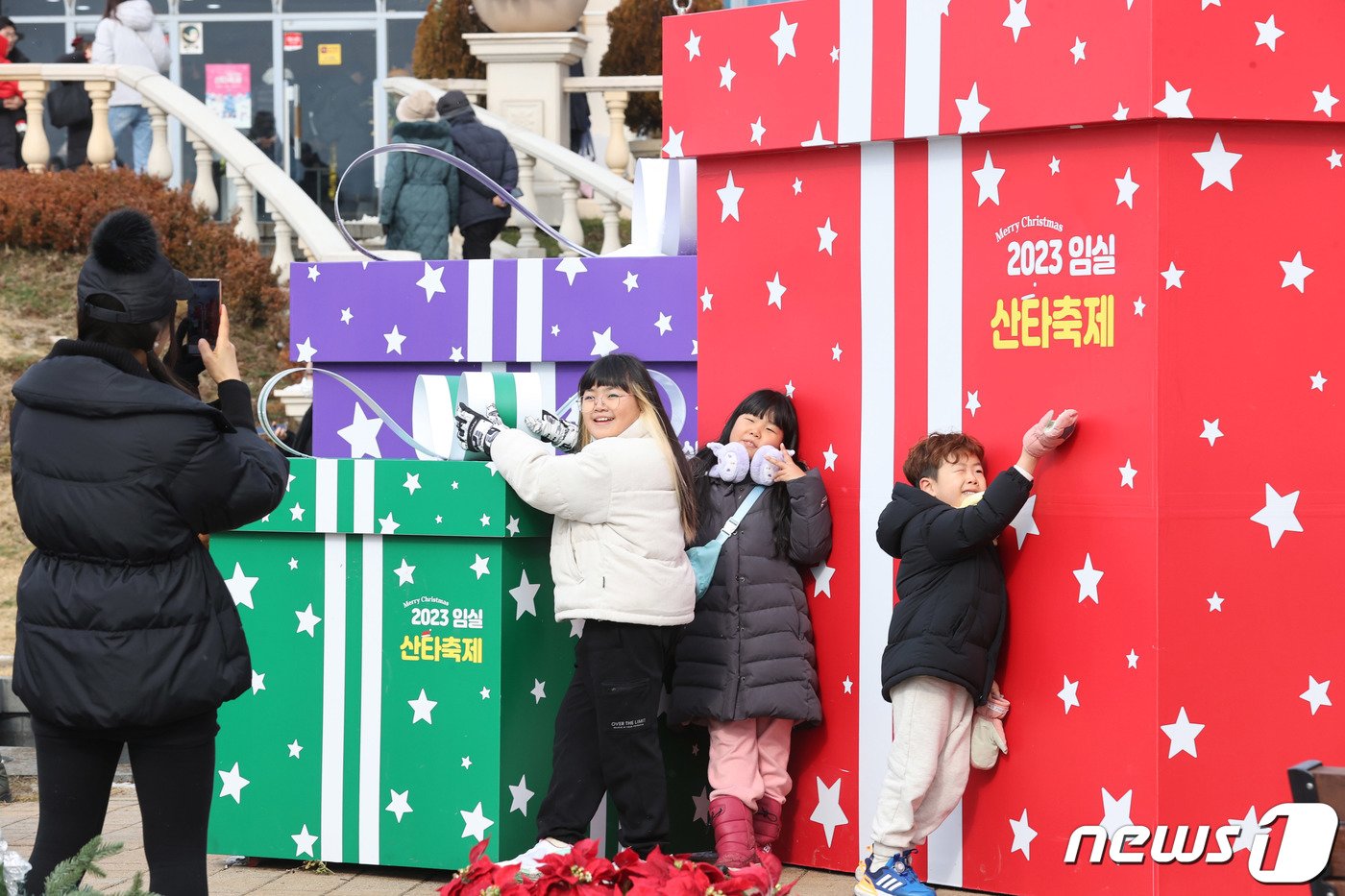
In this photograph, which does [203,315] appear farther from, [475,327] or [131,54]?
[131,54]

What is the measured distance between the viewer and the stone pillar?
17.0 m

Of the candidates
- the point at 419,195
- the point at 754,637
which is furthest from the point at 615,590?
the point at 419,195

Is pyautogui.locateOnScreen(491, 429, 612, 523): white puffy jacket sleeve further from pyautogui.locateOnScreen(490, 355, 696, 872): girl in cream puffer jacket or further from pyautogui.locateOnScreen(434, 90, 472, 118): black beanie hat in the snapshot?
pyautogui.locateOnScreen(434, 90, 472, 118): black beanie hat

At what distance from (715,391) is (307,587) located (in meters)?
1.43

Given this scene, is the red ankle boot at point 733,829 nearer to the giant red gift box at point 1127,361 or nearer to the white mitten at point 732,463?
the giant red gift box at point 1127,361

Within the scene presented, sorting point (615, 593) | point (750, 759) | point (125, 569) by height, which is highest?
point (125, 569)

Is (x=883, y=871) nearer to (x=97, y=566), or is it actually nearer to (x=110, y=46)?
(x=97, y=566)

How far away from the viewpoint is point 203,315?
4562 mm

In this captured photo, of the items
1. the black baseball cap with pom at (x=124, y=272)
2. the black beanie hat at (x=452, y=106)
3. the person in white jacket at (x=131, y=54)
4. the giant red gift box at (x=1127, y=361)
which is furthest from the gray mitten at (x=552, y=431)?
the person in white jacket at (x=131, y=54)

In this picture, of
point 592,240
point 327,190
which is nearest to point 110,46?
point 592,240

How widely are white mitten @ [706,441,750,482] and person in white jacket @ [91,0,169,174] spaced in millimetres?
10987

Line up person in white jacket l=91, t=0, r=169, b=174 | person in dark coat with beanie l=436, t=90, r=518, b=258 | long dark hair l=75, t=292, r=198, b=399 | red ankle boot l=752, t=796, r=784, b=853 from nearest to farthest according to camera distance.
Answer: long dark hair l=75, t=292, r=198, b=399, red ankle boot l=752, t=796, r=784, b=853, person in dark coat with beanie l=436, t=90, r=518, b=258, person in white jacket l=91, t=0, r=169, b=174

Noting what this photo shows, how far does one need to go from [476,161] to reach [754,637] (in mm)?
7473
